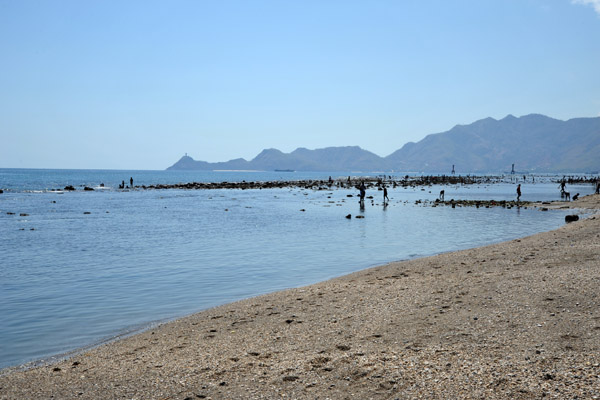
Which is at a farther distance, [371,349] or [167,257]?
[167,257]

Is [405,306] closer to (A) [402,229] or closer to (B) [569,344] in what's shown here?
(B) [569,344]

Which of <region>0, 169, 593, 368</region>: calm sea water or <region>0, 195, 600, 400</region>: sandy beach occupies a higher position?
<region>0, 195, 600, 400</region>: sandy beach

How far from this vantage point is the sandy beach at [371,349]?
274 inches

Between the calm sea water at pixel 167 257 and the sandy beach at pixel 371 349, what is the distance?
2022 millimetres

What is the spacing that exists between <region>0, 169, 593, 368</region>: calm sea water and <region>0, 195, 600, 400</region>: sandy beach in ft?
6.63

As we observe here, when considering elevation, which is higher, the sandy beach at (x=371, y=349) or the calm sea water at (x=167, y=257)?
Result: the sandy beach at (x=371, y=349)

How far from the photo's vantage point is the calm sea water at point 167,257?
12.6 metres

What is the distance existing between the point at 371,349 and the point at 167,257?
617 inches

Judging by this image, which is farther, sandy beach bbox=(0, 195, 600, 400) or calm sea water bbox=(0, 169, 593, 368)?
calm sea water bbox=(0, 169, 593, 368)

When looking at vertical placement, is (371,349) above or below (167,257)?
above

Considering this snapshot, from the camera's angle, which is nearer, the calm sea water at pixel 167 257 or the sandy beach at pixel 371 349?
the sandy beach at pixel 371 349

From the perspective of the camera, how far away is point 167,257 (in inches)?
880

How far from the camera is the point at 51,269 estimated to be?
19531 mm

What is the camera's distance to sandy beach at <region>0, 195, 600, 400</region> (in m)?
6.96
